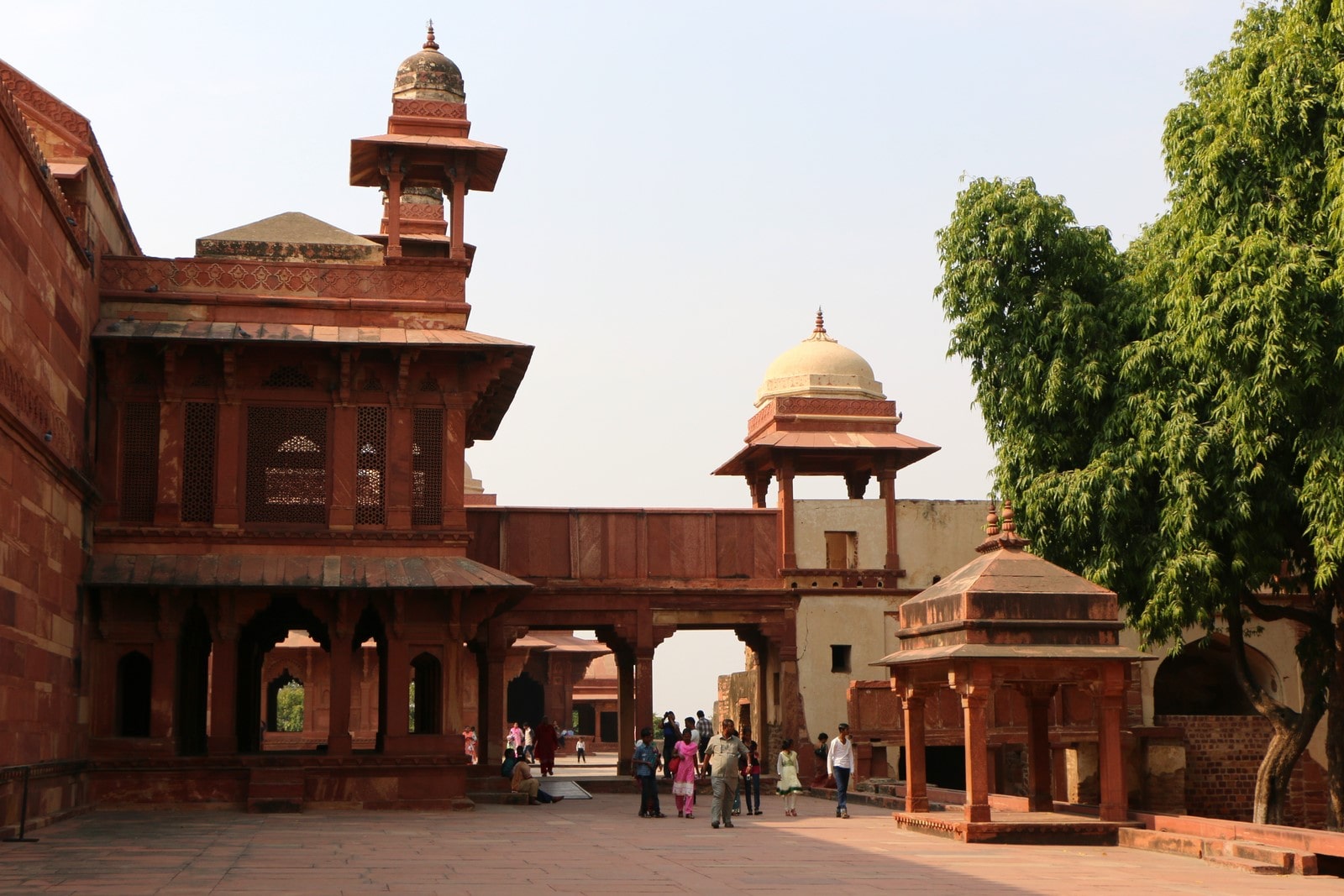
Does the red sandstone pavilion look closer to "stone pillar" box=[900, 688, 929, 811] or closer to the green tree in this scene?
"stone pillar" box=[900, 688, 929, 811]

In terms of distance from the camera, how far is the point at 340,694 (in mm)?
20062

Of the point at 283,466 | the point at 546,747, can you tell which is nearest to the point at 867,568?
the point at 546,747

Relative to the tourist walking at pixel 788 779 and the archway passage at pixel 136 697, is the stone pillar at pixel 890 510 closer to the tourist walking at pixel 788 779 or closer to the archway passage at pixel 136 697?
the tourist walking at pixel 788 779

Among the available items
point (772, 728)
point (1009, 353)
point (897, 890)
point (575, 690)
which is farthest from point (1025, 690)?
point (575, 690)

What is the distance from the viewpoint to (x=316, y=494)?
20.9 m

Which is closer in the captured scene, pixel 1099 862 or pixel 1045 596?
pixel 1099 862

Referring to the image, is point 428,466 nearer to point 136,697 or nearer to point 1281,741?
point 136,697

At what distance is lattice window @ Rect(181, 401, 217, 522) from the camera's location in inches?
798

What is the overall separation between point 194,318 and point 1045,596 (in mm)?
12060

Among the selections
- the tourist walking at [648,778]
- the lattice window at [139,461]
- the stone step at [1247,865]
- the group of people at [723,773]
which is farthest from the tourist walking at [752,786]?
the lattice window at [139,461]

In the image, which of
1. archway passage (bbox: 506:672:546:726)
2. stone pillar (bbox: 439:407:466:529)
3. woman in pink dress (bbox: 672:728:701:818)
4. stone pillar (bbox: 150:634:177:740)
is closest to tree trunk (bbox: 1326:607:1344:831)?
woman in pink dress (bbox: 672:728:701:818)

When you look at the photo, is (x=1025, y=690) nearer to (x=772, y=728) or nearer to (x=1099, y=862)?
(x=1099, y=862)

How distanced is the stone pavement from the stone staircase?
21cm

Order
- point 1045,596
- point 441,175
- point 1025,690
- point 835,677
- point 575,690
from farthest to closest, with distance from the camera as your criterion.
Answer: point 575,690
point 835,677
point 441,175
point 1025,690
point 1045,596
